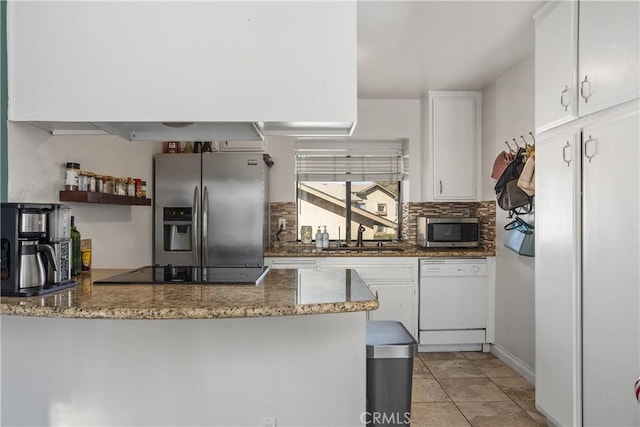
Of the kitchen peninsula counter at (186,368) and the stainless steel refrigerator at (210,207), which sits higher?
the stainless steel refrigerator at (210,207)

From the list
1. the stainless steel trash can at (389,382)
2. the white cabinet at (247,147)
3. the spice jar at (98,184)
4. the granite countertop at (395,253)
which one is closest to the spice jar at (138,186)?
the spice jar at (98,184)

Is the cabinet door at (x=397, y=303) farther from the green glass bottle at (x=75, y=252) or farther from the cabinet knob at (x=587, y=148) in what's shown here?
the green glass bottle at (x=75, y=252)

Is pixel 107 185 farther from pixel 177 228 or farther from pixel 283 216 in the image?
pixel 283 216

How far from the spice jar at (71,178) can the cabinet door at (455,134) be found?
3.07 metres

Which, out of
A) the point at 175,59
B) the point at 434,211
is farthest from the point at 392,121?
the point at 175,59

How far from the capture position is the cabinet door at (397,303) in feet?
12.6

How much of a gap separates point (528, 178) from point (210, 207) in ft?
8.18

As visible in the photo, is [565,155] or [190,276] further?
[565,155]

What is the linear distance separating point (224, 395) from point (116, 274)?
0.84 m

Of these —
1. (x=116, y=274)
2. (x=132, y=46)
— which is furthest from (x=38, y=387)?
(x=132, y=46)

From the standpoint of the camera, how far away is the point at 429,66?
342cm

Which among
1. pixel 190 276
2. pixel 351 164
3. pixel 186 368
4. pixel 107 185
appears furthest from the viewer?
pixel 351 164

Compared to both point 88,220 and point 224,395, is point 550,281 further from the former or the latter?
point 88,220

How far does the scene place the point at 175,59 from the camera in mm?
1757
